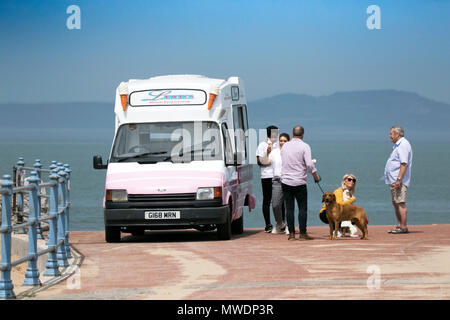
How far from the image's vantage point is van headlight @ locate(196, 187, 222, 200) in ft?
61.9

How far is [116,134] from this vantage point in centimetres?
1973

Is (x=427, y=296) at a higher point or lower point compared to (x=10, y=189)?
lower

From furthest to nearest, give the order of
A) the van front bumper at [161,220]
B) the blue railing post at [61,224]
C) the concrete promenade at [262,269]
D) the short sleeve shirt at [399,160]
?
the short sleeve shirt at [399,160] → the van front bumper at [161,220] → the blue railing post at [61,224] → the concrete promenade at [262,269]

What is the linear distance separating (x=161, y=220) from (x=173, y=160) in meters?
1.10

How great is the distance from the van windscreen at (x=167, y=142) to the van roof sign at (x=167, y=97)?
0.36 metres

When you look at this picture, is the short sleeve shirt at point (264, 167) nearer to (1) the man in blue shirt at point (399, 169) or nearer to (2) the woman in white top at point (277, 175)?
(2) the woman in white top at point (277, 175)

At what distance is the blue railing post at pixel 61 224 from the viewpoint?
49.9 feet

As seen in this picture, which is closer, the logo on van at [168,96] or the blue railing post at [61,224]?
the blue railing post at [61,224]

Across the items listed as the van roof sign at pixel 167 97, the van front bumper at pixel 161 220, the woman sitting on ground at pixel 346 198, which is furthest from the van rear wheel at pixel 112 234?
the woman sitting on ground at pixel 346 198

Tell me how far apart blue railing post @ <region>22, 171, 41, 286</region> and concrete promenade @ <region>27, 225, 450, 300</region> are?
28 centimetres

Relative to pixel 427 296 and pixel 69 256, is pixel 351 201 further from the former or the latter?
pixel 427 296

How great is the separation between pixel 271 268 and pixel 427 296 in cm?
335

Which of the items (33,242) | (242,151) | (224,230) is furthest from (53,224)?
(242,151)
